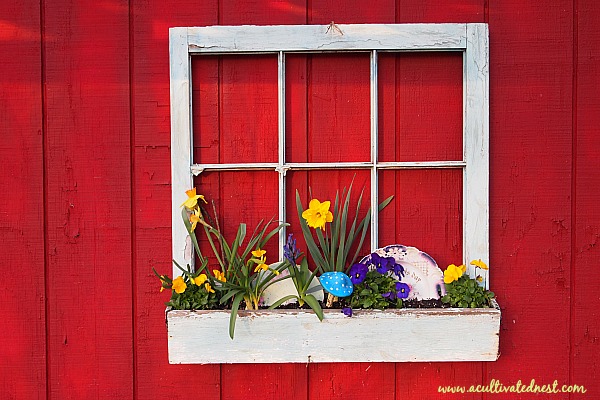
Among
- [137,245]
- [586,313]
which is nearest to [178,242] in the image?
[137,245]

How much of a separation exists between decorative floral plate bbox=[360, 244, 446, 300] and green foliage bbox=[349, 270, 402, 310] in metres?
0.04

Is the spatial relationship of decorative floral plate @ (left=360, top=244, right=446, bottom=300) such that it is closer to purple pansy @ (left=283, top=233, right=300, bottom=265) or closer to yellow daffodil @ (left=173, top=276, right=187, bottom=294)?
purple pansy @ (left=283, top=233, right=300, bottom=265)

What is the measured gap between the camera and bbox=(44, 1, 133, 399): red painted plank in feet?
4.82

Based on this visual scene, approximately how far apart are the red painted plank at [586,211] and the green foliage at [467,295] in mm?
257

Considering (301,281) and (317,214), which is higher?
(317,214)

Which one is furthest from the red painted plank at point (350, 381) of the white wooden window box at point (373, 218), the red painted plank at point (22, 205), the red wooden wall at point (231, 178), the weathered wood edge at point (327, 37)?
the weathered wood edge at point (327, 37)

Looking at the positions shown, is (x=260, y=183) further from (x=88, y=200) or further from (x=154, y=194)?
(x=88, y=200)

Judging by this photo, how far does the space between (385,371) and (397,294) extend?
230 mm

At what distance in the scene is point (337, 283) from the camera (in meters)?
1.36

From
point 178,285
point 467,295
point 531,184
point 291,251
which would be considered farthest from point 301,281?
point 531,184

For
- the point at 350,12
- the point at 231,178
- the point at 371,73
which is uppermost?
the point at 350,12

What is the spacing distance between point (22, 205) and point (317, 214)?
740 mm

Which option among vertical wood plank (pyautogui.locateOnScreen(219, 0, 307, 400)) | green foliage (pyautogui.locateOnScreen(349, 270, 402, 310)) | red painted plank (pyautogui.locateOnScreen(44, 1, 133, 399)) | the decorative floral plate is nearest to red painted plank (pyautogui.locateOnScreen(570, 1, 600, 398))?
the decorative floral plate

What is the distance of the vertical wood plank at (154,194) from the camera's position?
57.7 inches
